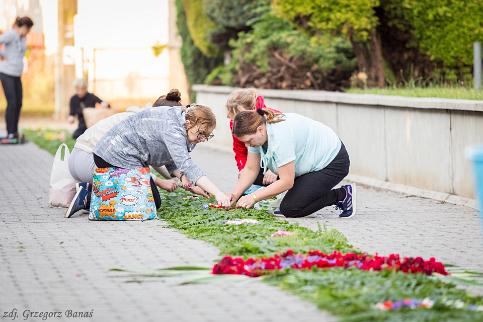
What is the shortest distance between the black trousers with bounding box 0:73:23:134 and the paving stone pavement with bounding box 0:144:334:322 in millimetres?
9298

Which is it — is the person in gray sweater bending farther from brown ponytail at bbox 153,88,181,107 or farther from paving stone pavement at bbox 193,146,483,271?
paving stone pavement at bbox 193,146,483,271

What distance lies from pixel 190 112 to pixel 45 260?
2.37 meters

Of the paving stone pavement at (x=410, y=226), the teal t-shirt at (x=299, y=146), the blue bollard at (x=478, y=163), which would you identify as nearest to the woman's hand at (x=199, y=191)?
the teal t-shirt at (x=299, y=146)

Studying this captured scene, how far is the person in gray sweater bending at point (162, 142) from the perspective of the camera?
10531 mm

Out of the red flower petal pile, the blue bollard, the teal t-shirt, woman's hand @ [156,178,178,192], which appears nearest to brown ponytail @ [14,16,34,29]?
woman's hand @ [156,178,178,192]

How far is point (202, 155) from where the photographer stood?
63.3ft

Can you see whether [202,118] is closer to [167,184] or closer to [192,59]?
[167,184]

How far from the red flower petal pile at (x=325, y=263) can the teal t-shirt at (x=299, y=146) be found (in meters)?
2.34

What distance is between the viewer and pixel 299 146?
35.5 ft

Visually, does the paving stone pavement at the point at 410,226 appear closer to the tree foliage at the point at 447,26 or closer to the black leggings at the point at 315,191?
the black leggings at the point at 315,191

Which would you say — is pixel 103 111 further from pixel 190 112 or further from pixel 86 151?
pixel 190 112

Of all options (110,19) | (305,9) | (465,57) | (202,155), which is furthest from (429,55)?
(110,19)

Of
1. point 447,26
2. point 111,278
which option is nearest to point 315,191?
point 111,278

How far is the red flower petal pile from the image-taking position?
25.5 feet
